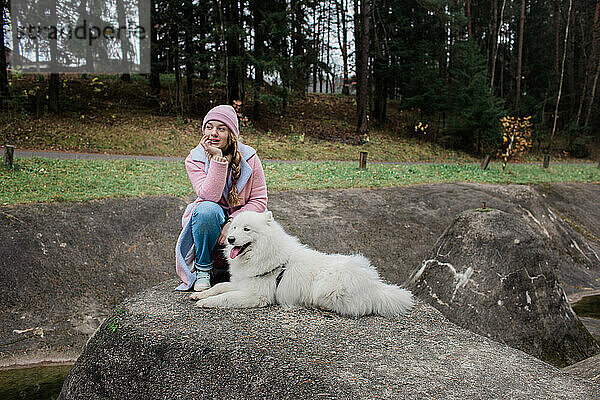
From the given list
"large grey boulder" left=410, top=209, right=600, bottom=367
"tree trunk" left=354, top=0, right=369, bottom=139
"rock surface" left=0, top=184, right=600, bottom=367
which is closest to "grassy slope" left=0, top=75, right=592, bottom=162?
"tree trunk" left=354, top=0, right=369, bottom=139

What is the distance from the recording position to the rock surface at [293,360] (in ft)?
10.4

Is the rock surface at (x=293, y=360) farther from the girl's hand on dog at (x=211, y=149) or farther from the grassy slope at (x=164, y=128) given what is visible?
the grassy slope at (x=164, y=128)

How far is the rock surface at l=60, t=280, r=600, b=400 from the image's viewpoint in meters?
3.16

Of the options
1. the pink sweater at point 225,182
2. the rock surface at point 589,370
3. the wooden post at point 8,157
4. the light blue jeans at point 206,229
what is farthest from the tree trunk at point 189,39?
the rock surface at point 589,370

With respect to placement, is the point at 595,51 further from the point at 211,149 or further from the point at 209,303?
the point at 209,303

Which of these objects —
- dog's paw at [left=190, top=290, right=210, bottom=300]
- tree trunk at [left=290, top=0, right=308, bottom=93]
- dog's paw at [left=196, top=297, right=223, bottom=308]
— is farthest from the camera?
tree trunk at [left=290, top=0, right=308, bottom=93]

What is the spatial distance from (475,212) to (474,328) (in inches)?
60.3

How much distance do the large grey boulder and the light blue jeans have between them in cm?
308

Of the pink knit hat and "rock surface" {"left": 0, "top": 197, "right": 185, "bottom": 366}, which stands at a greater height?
the pink knit hat

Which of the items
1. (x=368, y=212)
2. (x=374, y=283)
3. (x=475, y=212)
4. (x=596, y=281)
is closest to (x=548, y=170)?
(x=596, y=281)

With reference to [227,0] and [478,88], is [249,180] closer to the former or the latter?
[227,0]

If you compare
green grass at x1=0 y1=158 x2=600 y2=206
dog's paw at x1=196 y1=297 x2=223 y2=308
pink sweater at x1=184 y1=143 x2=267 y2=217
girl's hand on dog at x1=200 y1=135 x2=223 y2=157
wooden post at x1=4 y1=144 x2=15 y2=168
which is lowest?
dog's paw at x1=196 y1=297 x2=223 y2=308

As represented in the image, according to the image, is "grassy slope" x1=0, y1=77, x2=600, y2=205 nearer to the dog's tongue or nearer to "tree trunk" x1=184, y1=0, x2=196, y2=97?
"tree trunk" x1=184, y1=0, x2=196, y2=97

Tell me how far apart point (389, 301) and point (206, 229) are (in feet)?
5.73
